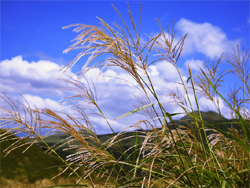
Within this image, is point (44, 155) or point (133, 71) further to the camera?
point (44, 155)

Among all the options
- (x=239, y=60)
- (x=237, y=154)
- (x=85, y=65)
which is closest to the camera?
(x=85, y=65)

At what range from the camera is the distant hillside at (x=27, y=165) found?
7.84 ft

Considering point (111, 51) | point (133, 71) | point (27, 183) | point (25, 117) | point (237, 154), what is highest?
point (111, 51)

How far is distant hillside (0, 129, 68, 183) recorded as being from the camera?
7.84ft

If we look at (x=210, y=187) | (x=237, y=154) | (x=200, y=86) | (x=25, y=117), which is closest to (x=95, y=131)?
(x=25, y=117)

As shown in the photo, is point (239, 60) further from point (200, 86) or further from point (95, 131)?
point (95, 131)

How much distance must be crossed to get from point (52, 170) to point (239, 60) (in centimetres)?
224

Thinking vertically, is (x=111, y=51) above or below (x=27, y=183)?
above

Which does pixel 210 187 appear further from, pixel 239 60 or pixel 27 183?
pixel 27 183

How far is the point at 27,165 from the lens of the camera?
2.57 metres

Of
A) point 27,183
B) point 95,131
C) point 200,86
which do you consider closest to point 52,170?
point 27,183

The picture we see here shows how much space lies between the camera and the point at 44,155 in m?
2.87

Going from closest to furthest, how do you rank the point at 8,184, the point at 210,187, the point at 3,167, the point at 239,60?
the point at 210,187, the point at 239,60, the point at 8,184, the point at 3,167

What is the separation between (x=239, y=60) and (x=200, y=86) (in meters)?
0.45
